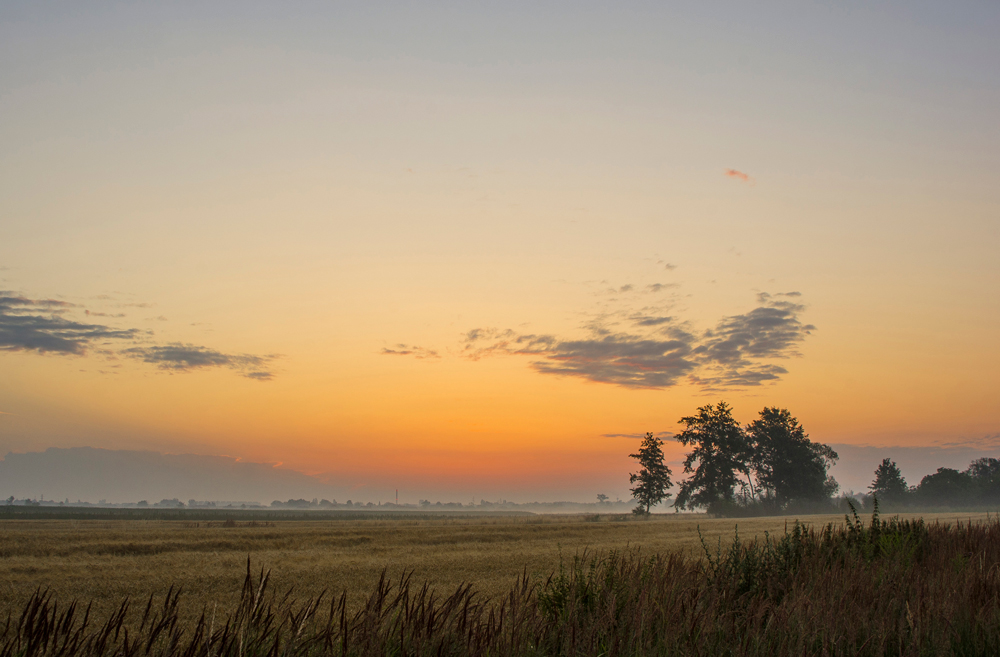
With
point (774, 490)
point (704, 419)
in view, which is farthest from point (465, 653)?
point (774, 490)

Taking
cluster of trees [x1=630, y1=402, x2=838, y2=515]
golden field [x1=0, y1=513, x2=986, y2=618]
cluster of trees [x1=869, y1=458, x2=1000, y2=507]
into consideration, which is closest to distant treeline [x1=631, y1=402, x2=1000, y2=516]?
cluster of trees [x1=630, y1=402, x2=838, y2=515]

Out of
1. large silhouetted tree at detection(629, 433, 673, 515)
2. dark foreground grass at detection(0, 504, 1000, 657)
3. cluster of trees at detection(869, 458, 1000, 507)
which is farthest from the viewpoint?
cluster of trees at detection(869, 458, 1000, 507)

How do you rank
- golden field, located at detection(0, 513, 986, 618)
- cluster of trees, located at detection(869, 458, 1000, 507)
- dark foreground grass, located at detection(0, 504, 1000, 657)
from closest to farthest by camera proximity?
dark foreground grass, located at detection(0, 504, 1000, 657)
golden field, located at detection(0, 513, 986, 618)
cluster of trees, located at detection(869, 458, 1000, 507)

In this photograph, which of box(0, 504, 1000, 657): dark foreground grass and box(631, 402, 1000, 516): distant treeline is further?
box(631, 402, 1000, 516): distant treeline

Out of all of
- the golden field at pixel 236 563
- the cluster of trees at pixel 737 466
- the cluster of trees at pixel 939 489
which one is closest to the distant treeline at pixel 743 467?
the cluster of trees at pixel 737 466

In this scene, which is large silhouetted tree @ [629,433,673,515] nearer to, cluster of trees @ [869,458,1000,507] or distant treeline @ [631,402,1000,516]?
distant treeline @ [631,402,1000,516]

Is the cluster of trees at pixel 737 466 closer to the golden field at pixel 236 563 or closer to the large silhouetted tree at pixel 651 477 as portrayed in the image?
the large silhouetted tree at pixel 651 477

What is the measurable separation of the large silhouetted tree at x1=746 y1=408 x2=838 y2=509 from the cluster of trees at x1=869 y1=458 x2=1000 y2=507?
3614cm

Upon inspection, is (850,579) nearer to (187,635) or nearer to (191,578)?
(187,635)

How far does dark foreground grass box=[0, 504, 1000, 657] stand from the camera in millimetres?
3137

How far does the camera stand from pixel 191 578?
682 inches

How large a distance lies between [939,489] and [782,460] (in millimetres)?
56442

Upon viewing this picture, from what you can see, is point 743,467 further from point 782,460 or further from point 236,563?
point 236,563

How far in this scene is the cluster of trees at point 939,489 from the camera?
400ft
